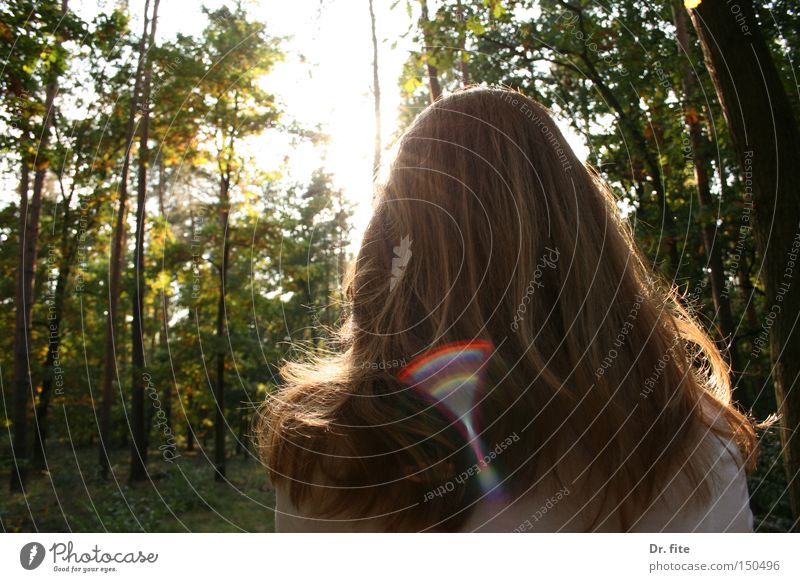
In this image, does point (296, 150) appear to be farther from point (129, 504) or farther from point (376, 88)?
point (129, 504)

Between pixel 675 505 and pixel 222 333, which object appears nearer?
pixel 675 505

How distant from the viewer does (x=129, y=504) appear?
29.7 ft

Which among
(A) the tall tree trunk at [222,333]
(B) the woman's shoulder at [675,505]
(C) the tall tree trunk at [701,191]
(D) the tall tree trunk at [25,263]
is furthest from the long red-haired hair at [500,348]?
(A) the tall tree trunk at [222,333]

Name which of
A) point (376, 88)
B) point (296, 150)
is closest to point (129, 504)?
point (296, 150)

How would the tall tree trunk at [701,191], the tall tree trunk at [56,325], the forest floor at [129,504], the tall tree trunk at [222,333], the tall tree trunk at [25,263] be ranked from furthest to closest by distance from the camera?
1. the tall tree trunk at [222,333]
2. the forest floor at [129,504]
3. the tall tree trunk at [56,325]
4. the tall tree trunk at [701,191]
5. the tall tree trunk at [25,263]

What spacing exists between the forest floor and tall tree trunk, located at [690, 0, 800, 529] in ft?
15.1

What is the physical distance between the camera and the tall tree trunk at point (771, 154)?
2.97m

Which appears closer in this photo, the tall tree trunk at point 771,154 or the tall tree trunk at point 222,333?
the tall tree trunk at point 771,154

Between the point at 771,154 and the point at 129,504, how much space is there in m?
9.06

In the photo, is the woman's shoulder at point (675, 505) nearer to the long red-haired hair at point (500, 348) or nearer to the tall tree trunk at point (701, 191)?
the long red-haired hair at point (500, 348)

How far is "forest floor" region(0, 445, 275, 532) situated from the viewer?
7559 mm

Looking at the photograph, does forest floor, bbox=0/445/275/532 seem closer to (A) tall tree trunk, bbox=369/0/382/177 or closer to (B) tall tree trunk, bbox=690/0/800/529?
(A) tall tree trunk, bbox=369/0/382/177

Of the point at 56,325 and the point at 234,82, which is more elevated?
the point at 234,82

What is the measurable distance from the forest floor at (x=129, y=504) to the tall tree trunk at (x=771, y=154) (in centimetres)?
459
